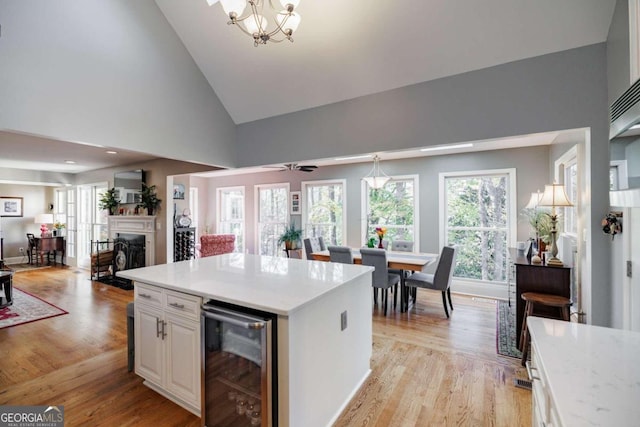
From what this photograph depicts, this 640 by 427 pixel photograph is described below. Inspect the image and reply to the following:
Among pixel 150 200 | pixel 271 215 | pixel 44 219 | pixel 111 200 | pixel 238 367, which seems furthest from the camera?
pixel 44 219

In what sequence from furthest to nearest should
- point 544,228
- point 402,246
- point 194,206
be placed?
point 194,206
point 402,246
point 544,228

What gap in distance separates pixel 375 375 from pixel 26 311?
192 inches

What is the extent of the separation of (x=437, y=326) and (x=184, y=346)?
2894 mm

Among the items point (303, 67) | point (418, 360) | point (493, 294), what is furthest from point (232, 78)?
point (493, 294)

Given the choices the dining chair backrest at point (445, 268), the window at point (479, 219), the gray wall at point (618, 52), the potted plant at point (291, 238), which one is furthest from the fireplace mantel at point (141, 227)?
the gray wall at point (618, 52)

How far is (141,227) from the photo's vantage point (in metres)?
5.39

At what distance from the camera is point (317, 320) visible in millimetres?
1759

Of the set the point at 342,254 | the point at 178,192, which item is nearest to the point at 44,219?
the point at 178,192

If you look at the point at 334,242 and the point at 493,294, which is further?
the point at 334,242

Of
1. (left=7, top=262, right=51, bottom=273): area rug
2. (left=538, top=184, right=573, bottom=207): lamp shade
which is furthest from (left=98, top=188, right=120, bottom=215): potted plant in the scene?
(left=538, top=184, right=573, bottom=207): lamp shade

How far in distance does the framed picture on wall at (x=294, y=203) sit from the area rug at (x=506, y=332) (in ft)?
14.2

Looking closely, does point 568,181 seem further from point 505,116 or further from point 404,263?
point 404,263

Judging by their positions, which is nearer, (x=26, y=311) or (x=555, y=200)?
(x=555, y=200)

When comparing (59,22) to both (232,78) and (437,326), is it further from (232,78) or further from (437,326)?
(437,326)
